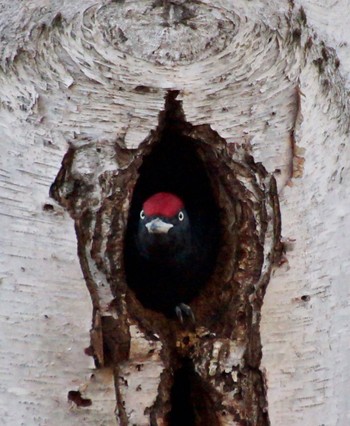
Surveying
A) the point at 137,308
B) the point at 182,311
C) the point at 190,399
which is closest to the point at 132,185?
the point at 137,308

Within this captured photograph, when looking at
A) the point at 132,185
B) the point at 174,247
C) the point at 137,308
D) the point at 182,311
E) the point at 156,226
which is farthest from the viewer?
the point at 174,247

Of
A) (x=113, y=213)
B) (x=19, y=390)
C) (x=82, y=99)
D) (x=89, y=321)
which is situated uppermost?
(x=82, y=99)

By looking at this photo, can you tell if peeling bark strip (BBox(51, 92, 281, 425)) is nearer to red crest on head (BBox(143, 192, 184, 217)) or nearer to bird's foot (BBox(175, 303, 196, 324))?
bird's foot (BBox(175, 303, 196, 324))

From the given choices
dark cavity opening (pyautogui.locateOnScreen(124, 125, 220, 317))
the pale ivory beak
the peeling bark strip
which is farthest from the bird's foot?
the peeling bark strip

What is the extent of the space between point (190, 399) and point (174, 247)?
99cm

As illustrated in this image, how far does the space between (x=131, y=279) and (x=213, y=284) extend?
0.68 metres

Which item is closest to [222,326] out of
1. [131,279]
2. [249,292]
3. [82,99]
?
[249,292]

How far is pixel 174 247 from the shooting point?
357 centimetres

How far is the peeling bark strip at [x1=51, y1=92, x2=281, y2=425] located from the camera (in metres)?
2.39

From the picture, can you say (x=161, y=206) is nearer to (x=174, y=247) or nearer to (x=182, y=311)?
(x=174, y=247)

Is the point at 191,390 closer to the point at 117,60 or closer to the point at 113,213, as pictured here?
the point at 113,213

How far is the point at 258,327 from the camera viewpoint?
2486 mm

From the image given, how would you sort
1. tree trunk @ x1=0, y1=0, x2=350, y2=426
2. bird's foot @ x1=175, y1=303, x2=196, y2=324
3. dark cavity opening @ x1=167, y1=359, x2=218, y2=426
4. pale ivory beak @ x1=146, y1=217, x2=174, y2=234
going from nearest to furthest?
tree trunk @ x1=0, y1=0, x2=350, y2=426 < dark cavity opening @ x1=167, y1=359, x2=218, y2=426 < bird's foot @ x1=175, y1=303, x2=196, y2=324 < pale ivory beak @ x1=146, y1=217, x2=174, y2=234

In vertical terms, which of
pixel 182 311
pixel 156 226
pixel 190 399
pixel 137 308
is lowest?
pixel 190 399
